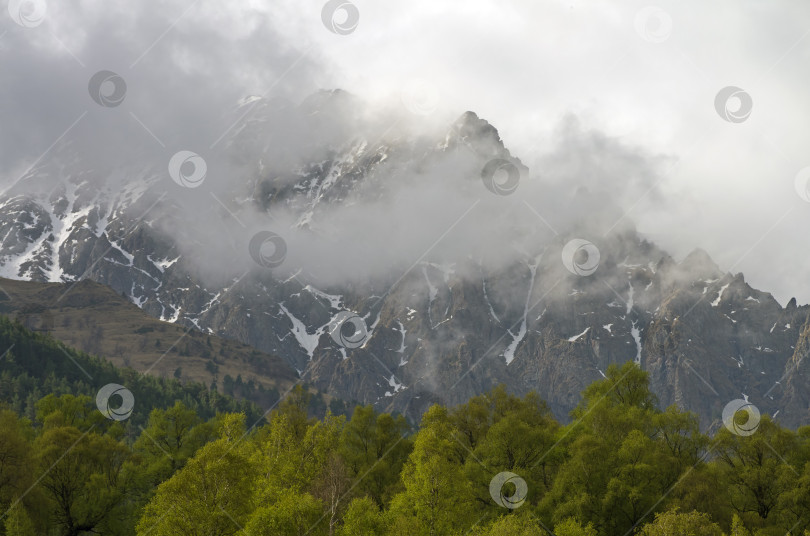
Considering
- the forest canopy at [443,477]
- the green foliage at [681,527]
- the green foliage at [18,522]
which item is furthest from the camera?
the green foliage at [18,522]

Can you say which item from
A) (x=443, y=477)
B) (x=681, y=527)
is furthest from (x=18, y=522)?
(x=681, y=527)

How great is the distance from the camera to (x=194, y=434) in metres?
106

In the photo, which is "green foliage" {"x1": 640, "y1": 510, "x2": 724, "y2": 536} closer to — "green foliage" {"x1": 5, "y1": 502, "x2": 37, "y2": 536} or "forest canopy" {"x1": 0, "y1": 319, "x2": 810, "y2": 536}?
"forest canopy" {"x1": 0, "y1": 319, "x2": 810, "y2": 536}

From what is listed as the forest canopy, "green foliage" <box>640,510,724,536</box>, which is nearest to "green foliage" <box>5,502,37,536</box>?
the forest canopy

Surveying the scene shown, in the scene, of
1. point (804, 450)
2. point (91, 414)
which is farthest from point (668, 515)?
point (91, 414)

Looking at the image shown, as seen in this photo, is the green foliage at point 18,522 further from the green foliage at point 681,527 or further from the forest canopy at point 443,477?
the green foliage at point 681,527

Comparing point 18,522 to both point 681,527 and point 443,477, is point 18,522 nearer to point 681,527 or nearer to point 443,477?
point 443,477

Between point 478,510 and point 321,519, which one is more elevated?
point 478,510

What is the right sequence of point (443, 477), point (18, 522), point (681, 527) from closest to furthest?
point (681, 527) → point (18, 522) → point (443, 477)

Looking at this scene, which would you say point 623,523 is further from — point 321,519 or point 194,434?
point 194,434

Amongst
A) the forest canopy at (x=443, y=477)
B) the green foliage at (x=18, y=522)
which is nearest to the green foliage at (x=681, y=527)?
the forest canopy at (x=443, y=477)

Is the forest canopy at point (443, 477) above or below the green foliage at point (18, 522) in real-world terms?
above

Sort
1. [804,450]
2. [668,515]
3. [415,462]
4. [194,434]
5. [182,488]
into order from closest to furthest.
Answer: [182,488]
[668,515]
[415,462]
[804,450]
[194,434]

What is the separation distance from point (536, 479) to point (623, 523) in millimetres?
12943
